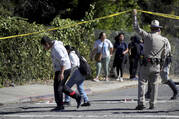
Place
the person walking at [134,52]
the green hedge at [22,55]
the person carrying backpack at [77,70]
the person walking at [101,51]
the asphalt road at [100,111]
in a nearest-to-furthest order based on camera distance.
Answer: the asphalt road at [100,111] < the person carrying backpack at [77,70] < the green hedge at [22,55] < the person walking at [101,51] < the person walking at [134,52]

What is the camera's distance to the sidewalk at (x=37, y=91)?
11.1m

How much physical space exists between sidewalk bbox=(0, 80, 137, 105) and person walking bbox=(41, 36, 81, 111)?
230cm

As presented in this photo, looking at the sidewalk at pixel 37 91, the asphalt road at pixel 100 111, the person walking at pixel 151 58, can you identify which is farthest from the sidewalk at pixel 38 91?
the person walking at pixel 151 58

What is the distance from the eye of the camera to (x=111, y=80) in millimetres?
16031

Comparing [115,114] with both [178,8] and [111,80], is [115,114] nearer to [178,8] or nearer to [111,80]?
[111,80]

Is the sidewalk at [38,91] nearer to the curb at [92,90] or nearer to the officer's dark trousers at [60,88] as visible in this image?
the curb at [92,90]

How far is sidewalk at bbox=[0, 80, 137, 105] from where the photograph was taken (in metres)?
11.1

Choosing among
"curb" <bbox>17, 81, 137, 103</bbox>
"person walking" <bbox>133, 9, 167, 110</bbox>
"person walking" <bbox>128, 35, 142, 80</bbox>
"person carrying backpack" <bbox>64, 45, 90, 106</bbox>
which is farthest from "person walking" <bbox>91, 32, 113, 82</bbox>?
"person walking" <bbox>133, 9, 167, 110</bbox>

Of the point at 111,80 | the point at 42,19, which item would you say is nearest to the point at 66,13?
the point at 42,19

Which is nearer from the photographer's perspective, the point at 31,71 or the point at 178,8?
the point at 31,71

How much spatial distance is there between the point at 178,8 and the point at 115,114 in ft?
75.3

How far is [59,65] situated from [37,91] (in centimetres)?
381

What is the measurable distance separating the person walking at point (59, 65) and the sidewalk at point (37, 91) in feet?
7.53

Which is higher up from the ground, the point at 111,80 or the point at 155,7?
the point at 155,7
